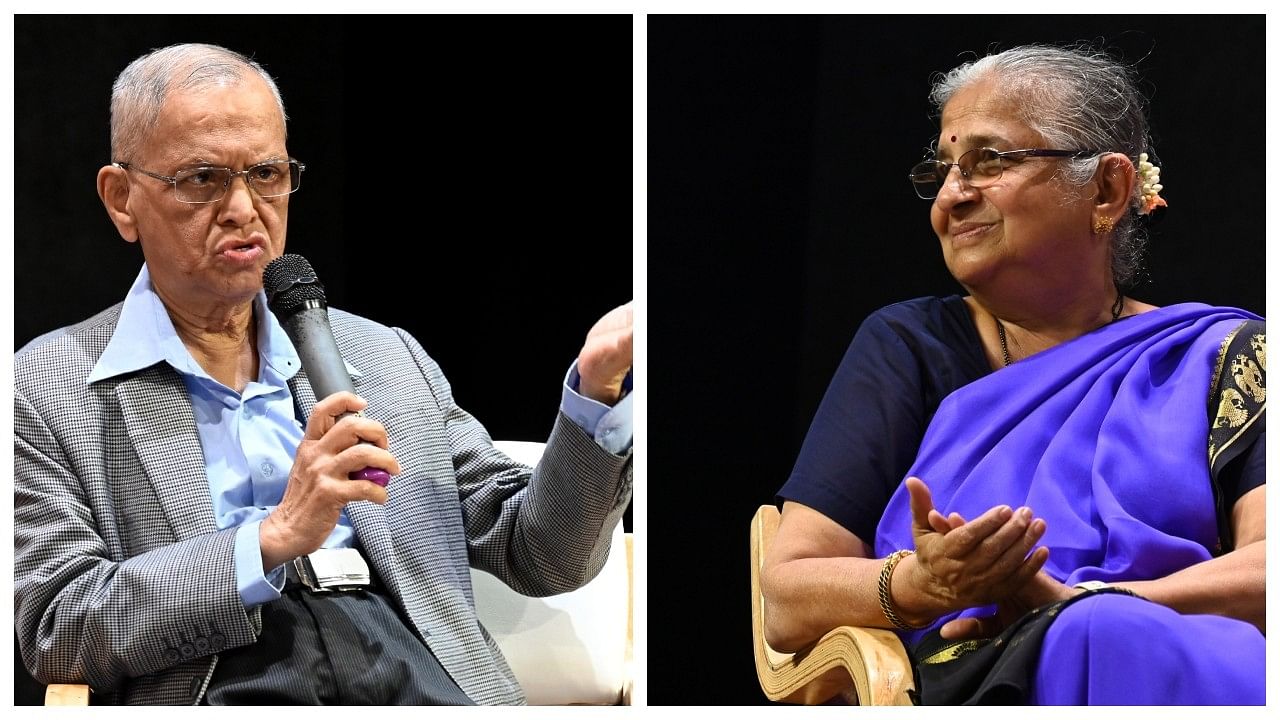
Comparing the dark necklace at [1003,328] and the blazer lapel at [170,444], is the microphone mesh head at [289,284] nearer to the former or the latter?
the blazer lapel at [170,444]

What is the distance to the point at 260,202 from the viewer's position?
3.02 meters

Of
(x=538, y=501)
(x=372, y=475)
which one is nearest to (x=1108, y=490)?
(x=538, y=501)

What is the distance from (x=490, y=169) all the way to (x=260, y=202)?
54 centimetres

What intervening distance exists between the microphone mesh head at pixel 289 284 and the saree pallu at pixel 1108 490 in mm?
1197

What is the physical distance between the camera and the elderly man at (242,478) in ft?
9.15

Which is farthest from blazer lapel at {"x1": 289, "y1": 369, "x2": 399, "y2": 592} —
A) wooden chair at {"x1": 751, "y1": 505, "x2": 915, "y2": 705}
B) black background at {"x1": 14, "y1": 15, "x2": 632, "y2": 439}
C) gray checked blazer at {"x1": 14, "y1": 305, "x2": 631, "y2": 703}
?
wooden chair at {"x1": 751, "y1": 505, "x2": 915, "y2": 705}

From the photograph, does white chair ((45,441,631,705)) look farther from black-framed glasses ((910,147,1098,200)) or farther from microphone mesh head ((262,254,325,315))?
black-framed glasses ((910,147,1098,200))

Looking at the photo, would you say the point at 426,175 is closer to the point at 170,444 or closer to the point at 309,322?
the point at 309,322

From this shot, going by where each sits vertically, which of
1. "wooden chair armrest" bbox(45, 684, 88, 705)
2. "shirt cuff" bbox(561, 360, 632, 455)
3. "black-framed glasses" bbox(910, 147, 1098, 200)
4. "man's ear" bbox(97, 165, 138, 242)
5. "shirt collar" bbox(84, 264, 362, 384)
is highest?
"black-framed glasses" bbox(910, 147, 1098, 200)

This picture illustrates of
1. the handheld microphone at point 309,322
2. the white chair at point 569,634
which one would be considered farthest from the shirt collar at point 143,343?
the white chair at point 569,634

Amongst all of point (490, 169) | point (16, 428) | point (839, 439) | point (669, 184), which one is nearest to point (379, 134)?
point (490, 169)

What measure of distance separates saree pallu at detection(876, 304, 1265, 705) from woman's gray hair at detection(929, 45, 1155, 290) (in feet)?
0.61

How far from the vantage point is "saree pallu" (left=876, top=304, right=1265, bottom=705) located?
2.65m

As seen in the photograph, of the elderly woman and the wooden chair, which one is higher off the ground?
the elderly woman
